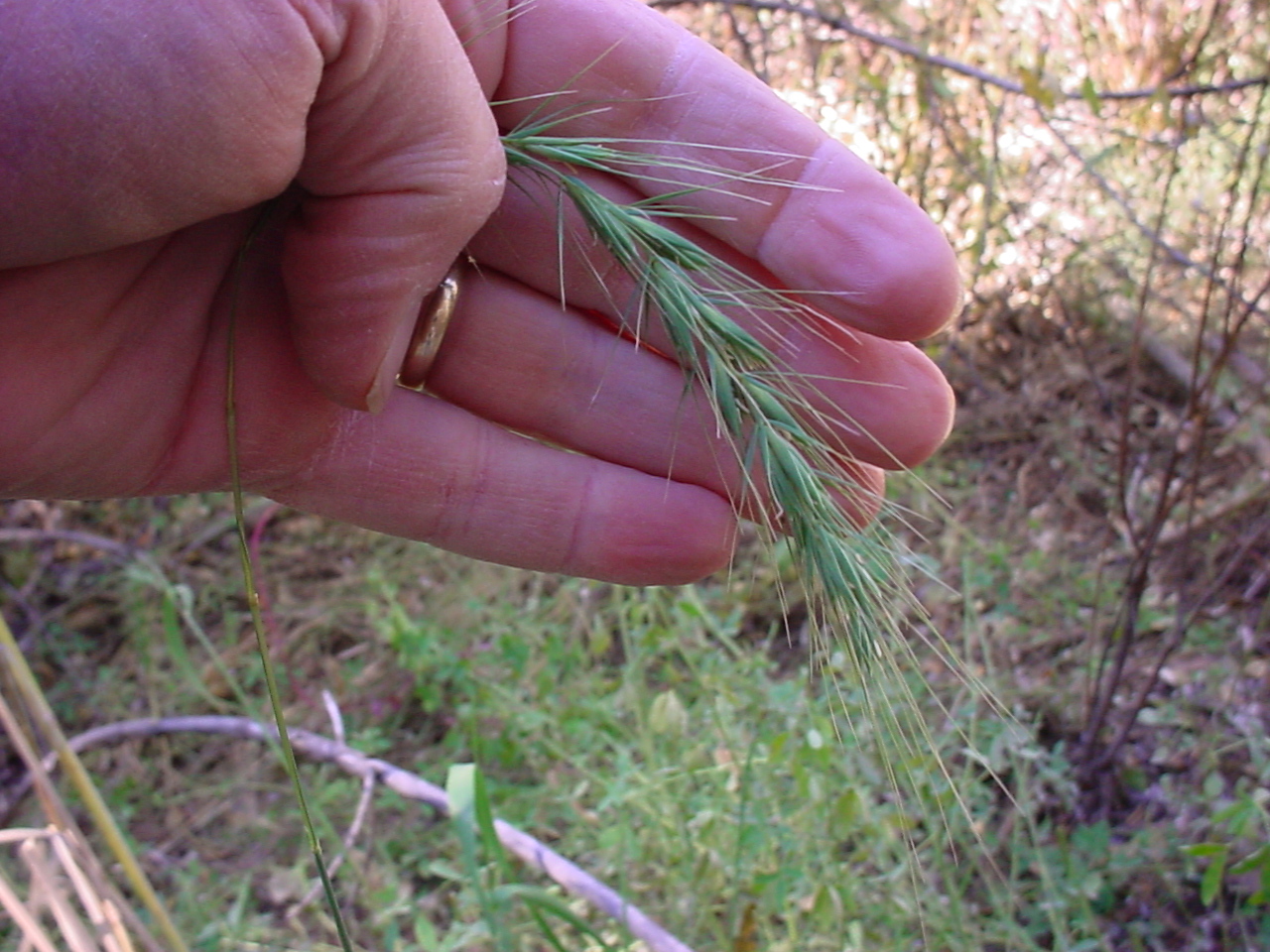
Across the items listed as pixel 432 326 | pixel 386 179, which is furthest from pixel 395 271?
pixel 432 326

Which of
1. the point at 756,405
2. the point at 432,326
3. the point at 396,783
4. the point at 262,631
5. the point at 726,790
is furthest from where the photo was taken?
the point at 396,783

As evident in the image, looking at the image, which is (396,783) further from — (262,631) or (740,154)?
(740,154)

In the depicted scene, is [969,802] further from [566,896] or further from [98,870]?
[98,870]

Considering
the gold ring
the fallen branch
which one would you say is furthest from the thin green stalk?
the fallen branch

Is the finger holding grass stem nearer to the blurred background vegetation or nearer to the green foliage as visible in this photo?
the blurred background vegetation

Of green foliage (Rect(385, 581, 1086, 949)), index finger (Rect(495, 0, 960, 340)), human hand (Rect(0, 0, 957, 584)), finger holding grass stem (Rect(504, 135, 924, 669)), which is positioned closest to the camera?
human hand (Rect(0, 0, 957, 584))

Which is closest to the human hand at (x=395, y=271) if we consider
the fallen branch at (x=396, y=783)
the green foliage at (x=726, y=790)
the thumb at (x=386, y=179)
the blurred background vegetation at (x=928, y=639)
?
the thumb at (x=386, y=179)

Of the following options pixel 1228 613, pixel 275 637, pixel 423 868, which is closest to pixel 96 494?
pixel 423 868

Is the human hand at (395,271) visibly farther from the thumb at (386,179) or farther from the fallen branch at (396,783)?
the fallen branch at (396,783)

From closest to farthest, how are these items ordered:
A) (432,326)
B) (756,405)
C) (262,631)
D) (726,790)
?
(262,631)
(756,405)
(432,326)
(726,790)
